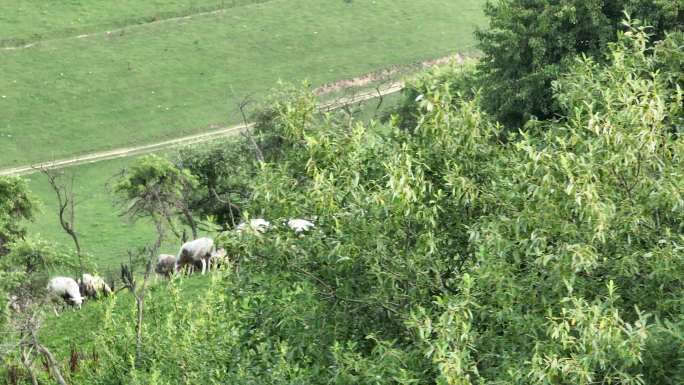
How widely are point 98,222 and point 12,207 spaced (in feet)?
64.2

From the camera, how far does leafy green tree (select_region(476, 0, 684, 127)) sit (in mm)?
32312

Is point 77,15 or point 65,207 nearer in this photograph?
point 65,207

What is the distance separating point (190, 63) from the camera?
72688 millimetres

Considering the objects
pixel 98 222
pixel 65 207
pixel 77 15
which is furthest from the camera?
pixel 77 15

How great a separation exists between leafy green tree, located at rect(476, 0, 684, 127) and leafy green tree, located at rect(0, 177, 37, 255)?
16.0 meters

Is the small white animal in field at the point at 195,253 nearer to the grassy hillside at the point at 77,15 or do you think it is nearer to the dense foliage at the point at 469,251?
the dense foliage at the point at 469,251

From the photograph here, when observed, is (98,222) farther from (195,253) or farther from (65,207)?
(195,253)

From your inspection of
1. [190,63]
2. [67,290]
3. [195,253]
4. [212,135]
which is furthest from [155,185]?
[190,63]

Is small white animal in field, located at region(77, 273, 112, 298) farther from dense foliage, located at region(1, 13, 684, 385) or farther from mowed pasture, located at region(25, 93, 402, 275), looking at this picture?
dense foliage, located at region(1, 13, 684, 385)

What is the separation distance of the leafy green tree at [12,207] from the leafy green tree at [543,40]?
52.4 feet

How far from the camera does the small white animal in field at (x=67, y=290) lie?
Result: 1304 inches

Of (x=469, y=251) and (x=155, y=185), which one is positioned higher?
(x=469, y=251)

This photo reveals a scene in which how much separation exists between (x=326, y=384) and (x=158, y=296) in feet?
47.8

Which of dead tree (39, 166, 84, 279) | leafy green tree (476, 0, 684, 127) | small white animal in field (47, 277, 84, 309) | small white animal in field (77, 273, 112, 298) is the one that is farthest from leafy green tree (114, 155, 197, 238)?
leafy green tree (476, 0, 684, 127)
